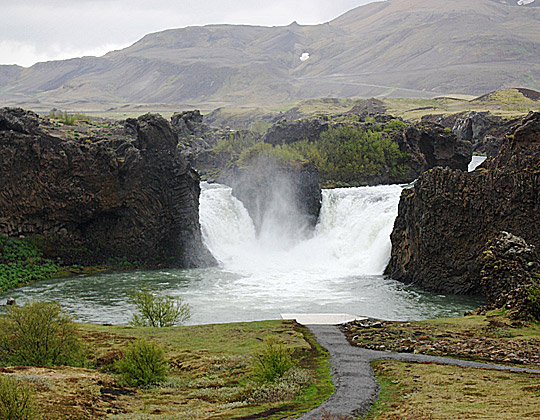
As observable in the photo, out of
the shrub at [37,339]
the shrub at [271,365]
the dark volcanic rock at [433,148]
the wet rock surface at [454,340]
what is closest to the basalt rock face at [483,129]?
the dark volcanic rock at [433,148]

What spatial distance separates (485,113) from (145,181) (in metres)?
91.9

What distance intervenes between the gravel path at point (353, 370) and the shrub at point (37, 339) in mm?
10573

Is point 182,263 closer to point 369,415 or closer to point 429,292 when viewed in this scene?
point 429,292

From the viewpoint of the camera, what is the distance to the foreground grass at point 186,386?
675 inches

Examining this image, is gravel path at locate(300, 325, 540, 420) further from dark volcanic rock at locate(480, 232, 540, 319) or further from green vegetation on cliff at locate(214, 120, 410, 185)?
green vegetation on cliff at locate(214, 120, 410, 185)

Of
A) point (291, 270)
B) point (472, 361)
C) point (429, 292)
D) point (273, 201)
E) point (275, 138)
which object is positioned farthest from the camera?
point (275, 138)

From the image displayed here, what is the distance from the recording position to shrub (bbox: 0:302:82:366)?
2324 centimetres

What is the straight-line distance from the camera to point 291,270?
62.8 metres

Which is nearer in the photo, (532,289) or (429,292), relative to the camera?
(532,289)

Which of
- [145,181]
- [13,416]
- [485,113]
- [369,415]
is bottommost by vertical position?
[369,415]

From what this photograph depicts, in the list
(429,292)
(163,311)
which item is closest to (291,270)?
(429,292)

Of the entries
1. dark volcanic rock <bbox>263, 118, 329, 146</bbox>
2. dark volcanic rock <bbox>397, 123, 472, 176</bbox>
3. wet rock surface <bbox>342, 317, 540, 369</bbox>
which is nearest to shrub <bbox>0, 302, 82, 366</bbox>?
wet rock surface <bbox>342, 317, 540, 369</bbox>

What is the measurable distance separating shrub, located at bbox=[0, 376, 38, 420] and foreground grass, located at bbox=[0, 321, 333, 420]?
1.20 meters

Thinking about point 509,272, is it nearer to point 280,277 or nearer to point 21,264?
point 280,277
